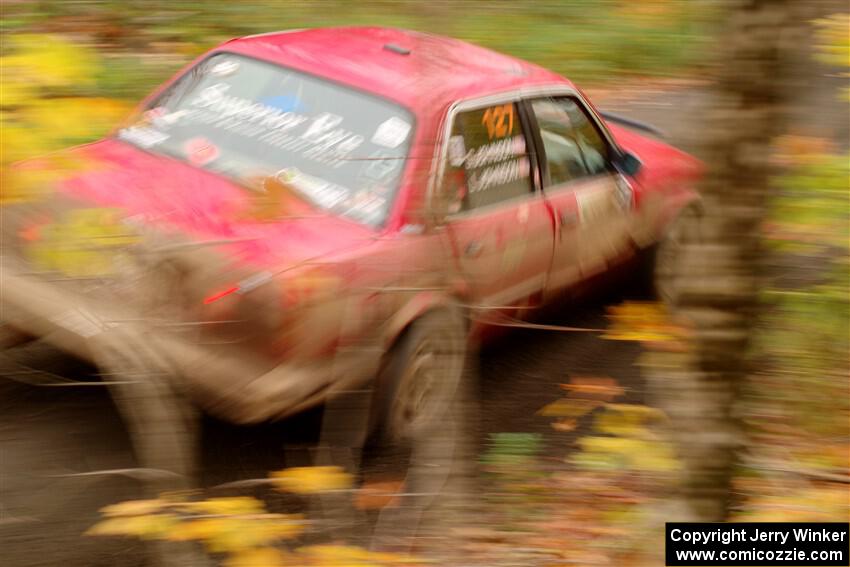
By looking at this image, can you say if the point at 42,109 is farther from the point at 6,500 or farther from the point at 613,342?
the point at 613,342

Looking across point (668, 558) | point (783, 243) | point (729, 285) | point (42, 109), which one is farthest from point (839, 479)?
point (42, 109)

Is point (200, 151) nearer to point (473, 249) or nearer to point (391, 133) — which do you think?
point (391, 133)

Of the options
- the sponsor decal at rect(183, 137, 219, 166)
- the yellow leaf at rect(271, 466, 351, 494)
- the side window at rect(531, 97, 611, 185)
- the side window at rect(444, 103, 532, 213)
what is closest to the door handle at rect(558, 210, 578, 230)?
the side window at rect(531, 97, 611, 185)

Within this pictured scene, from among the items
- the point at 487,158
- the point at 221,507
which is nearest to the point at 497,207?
the point at 487,158

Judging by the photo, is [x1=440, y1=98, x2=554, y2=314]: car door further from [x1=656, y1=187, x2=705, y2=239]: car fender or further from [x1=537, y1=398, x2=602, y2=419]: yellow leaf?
[x1=656, y1=187, x2=705, y2=239]: car fender

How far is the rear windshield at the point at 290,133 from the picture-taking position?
4.27 m

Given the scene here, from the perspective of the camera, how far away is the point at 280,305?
12.1 feet

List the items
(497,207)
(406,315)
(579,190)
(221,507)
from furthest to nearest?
(579,190), (497,207), (406,315), (221,507)

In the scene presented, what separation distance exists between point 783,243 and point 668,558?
140 cm

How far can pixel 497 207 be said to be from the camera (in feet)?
15.4

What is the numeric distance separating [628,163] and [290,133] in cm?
216

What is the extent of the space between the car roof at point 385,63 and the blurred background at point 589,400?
27 centimetres

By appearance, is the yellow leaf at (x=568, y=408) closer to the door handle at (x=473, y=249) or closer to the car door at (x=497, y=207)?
the car door at (x=497, y=207)

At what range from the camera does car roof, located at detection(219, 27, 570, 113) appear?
4.54 metres
